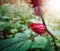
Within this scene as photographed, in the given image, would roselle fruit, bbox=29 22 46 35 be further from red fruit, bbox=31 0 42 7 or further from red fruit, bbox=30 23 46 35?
red fruit, bbox=31 0 42 7

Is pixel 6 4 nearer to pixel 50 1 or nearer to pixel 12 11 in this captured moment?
pixel 12 11

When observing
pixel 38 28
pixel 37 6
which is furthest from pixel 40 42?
pixel 37 6

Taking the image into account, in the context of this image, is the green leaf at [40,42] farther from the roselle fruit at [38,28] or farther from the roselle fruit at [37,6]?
the roselle fruit at [37,6]

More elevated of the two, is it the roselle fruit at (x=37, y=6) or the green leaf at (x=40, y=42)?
the roselle fruit at (x=37, y=6)

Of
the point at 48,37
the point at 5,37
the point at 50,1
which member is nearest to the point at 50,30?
the point at 48,37

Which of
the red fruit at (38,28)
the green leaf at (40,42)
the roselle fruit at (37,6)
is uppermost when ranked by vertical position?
the roselle fruit at (37,6)

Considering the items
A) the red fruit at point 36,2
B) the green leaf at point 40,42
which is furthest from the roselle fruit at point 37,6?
the green leaf at point 40,42

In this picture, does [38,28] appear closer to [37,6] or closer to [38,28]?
[38,28]

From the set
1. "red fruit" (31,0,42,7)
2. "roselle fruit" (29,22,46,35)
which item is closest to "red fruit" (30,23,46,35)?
"roselle fruit" (29,22,46,35)
